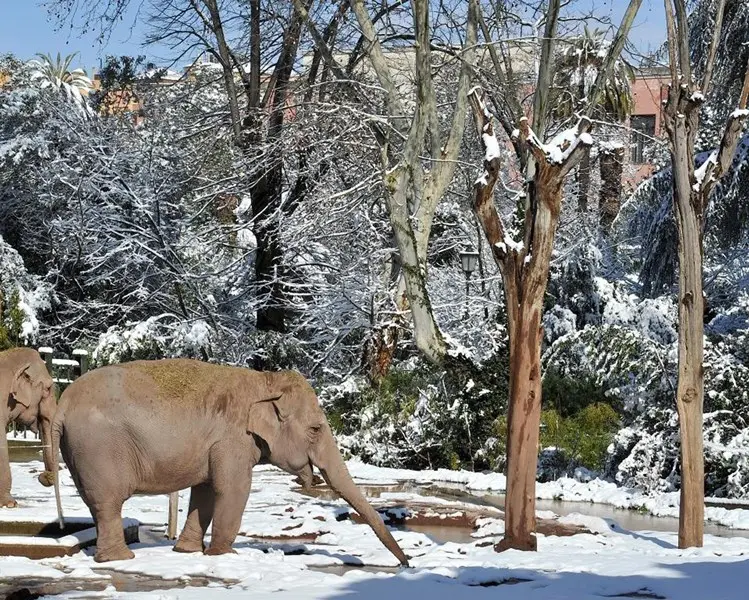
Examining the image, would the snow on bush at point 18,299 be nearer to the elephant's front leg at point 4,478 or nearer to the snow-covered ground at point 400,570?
the elephant's front leg at point 4,478

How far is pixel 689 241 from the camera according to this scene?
41.3 feet

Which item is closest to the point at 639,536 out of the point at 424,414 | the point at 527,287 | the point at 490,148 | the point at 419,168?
the point at 527,287

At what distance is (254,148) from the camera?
23.1 meters

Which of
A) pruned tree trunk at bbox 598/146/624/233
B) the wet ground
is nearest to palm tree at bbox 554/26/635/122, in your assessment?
pruned tree trunk at bbox 598/146/624/233

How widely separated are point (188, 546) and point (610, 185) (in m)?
24.5

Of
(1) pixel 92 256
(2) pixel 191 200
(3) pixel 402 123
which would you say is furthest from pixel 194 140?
(3) pixel 402 123

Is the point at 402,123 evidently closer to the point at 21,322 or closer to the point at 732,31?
the point at 732,31

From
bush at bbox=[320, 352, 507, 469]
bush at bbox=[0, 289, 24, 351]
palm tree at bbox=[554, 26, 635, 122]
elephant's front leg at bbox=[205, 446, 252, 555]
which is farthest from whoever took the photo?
bush at bbox=[0, 289, 24, 351]

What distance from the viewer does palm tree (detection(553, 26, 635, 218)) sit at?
83.4 ft

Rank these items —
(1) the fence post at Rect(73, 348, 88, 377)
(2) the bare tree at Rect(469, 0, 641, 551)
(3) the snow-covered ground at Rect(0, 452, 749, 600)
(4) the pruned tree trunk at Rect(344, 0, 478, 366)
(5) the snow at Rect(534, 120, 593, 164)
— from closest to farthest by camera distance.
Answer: (3) the snow-covered ground at Rect(0, 452, 749, 600)
(5) the snow at Rect(534, 120, 593, 164)
(2) the bare tree at Rect(469, 0, 641, 551)
(4) the pruned tree trunk at Rect(344, 0, 478, 366)
(1) the fence post at Rect(73, 348, 88, 377)

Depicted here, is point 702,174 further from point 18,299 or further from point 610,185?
point 610,185

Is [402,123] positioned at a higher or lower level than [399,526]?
higher

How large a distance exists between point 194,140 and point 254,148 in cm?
438

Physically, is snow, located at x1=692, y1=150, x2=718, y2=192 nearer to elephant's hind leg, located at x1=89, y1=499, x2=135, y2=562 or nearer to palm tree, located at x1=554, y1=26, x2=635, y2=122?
palm tree, located at x1=554, y1=26, x2=635, y2=122
